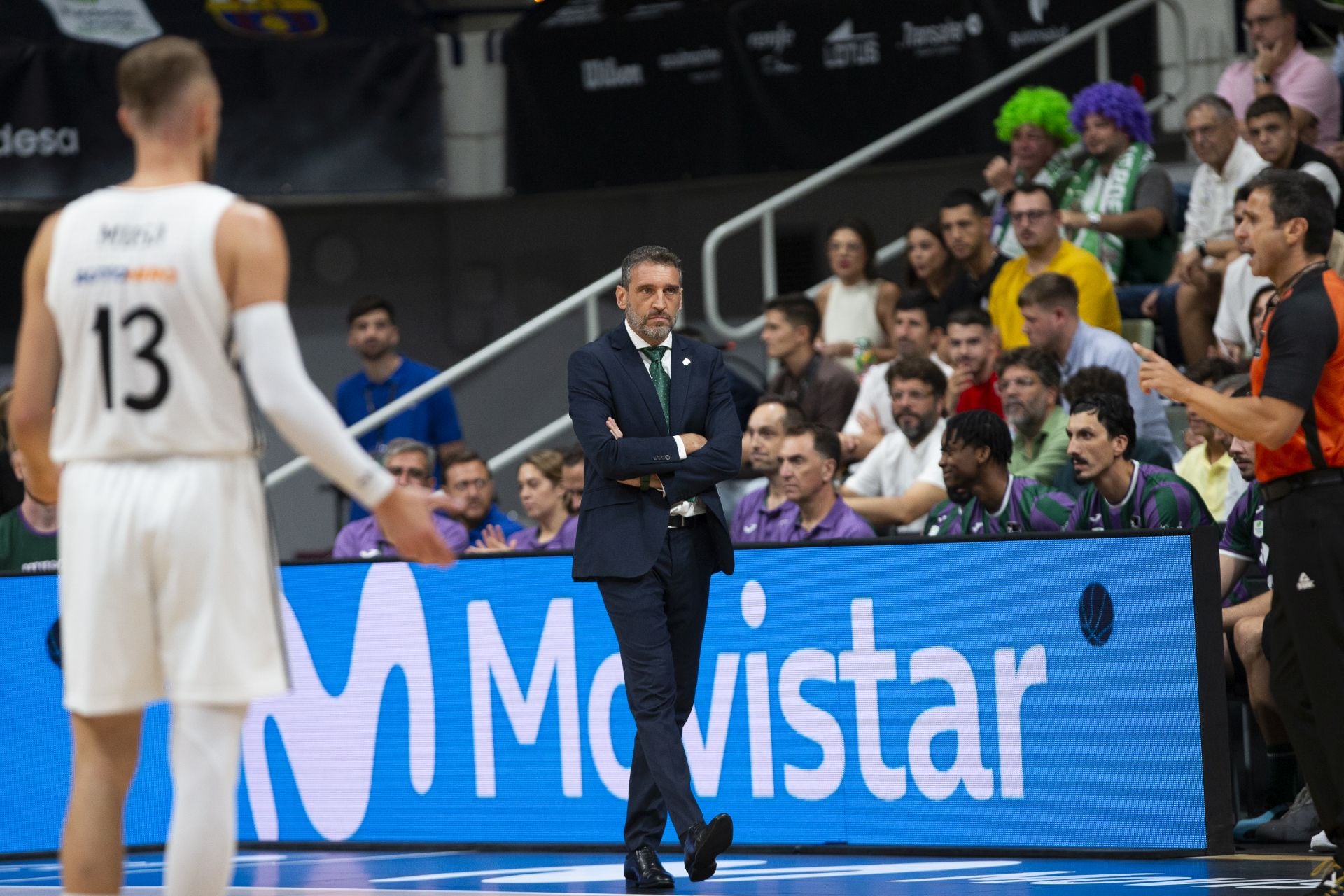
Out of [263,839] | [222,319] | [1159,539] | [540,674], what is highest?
[222,319]

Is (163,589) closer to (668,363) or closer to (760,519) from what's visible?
(668,363)

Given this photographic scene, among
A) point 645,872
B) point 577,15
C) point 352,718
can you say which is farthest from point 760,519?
point 577,15

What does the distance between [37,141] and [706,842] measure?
9808mm

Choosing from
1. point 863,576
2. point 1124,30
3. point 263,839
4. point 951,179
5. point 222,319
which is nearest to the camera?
point 222,319

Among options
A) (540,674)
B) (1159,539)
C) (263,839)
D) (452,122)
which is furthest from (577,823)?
(452,122)

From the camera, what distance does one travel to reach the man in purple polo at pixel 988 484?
25.8ft

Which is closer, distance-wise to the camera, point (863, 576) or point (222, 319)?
point (222, 319)

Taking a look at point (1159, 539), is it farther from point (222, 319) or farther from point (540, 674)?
point (222, 319)

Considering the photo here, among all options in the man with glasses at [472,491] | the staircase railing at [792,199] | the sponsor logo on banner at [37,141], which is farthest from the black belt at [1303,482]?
the sponsor logo on banner at [37,141]

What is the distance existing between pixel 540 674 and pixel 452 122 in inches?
310

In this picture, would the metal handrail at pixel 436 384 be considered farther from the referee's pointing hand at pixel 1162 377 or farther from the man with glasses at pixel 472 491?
the referee's pointing hand at pixel 1162 377

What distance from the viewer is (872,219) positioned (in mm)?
13914

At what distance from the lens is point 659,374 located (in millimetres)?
6539

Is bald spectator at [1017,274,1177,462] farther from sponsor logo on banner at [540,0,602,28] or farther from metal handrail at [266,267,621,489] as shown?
sponsor logo on banner at [540,0,602,28]
